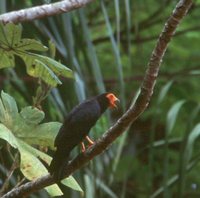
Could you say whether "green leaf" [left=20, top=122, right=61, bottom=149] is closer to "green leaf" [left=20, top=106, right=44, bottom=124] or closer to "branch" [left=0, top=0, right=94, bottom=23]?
"green leaf" [left=20, top=106, right=44, bottom=124]

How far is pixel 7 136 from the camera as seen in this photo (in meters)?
1.21

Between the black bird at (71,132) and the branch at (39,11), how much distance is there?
26 cm

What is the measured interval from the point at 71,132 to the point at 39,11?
37 cm

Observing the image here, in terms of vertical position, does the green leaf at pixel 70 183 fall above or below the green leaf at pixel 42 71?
below

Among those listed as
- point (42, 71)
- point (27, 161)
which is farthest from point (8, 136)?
point (42, 71)

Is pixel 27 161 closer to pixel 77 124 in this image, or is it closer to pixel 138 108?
pixel 77 124

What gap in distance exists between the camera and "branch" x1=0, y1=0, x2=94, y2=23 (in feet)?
5.01

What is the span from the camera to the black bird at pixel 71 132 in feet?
4.21

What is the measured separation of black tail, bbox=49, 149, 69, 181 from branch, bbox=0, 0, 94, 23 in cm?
37

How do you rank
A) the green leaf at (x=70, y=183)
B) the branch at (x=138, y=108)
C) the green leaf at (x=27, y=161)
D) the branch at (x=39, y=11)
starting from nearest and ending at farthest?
1. the branch at (x=138, y=108)
2. the green leaf at (x=27, y=161)
3. the green leaf at (x=70, y=183)
4. the branch at (x=39, y=11)

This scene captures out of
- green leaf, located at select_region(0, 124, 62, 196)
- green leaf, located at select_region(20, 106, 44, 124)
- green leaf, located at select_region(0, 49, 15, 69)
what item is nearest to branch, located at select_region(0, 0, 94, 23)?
green leaf, located at select_region(0, 49, 15, 69)

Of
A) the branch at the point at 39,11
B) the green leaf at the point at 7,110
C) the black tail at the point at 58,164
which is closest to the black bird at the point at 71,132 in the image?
the black tail at the point at 58,164

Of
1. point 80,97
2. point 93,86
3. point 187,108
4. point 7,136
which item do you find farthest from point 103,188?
point 7,136

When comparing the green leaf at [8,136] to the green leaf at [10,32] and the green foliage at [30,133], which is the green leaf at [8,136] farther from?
the green leaf at [10,32]
